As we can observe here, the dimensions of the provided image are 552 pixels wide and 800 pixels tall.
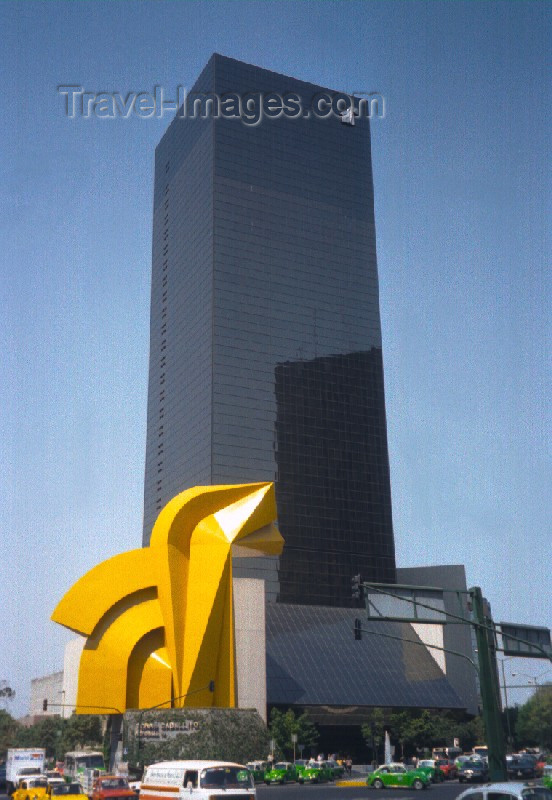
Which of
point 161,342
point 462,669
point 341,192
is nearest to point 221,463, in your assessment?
point 161,342

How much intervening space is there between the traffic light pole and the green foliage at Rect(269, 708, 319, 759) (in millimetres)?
47321

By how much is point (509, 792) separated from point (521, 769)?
36.9 metres

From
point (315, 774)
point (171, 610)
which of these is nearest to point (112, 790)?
point (171, 610)

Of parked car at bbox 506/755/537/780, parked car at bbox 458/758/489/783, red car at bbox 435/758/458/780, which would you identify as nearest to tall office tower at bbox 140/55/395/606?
red car at bbox 435/758/458/780

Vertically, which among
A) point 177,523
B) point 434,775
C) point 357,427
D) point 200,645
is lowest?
point 434,775

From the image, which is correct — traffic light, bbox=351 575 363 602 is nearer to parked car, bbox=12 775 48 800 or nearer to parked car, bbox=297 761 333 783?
parked car, bbox=12 775 48 800

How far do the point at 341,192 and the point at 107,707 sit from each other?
12618 cm

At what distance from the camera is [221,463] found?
→ 134m

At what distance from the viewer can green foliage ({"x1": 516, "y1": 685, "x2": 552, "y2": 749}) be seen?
111875 millimetres

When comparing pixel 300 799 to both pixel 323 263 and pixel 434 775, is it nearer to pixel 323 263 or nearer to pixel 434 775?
pixel 434 775

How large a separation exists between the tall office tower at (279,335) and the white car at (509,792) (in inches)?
Result: 4368

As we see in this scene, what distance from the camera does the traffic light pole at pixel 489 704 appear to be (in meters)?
31.8

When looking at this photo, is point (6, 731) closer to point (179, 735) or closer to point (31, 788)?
point (179, 735)

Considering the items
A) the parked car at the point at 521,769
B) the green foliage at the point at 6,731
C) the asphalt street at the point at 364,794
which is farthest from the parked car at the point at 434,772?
the green foliage at the point at 6,731
